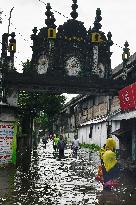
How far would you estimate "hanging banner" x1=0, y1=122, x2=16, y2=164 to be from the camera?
57.2 ft

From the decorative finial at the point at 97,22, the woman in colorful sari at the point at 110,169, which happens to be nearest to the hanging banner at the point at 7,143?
the woman in colorful sari at the point at 110,169

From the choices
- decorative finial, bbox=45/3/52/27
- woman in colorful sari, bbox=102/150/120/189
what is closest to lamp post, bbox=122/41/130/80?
decorative finial, bbox=45/3/52/27

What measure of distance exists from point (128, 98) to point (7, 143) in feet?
23.2

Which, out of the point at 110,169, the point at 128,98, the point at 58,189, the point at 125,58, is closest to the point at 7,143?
the point at 58,189

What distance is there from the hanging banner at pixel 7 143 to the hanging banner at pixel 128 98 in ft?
20.8

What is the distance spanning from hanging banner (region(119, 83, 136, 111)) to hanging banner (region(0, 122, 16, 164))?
6355 mm

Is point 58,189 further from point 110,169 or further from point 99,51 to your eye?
point 99,51

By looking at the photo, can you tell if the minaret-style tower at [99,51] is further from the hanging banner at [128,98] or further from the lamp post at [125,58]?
the hanging banner at [128,98]

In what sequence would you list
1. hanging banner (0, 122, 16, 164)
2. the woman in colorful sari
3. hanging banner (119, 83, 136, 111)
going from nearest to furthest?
the woman in colorful sari → hanging banner (0, 122, 16, 164) → hanging banner (119, 83, 136, 111)

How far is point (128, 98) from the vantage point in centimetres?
2022

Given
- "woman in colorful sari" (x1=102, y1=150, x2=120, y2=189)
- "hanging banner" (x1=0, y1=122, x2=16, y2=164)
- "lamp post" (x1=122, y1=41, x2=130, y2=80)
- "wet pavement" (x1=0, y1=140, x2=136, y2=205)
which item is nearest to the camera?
"wet pavement" (x1=0, y1=140, x2=136, y2=205)

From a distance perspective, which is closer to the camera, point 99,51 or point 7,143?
point 7,143

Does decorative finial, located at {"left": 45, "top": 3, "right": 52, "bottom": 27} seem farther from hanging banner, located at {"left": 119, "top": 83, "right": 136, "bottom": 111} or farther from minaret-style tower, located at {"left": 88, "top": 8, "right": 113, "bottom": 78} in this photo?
hanging banner, located at {"left": 119, "top": 83, "right": 136, "bottom": 111}

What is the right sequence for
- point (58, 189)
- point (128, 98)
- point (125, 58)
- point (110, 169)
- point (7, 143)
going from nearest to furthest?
point (110, 169) < point (58, 189) < point (7, 143) < point (128, 98) < point (125, 58)
